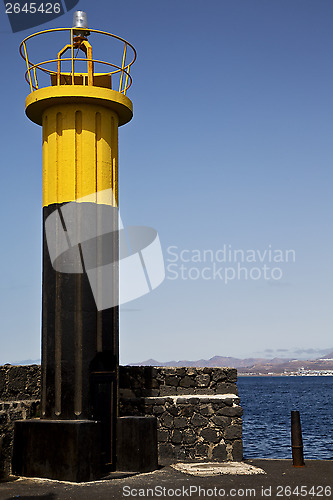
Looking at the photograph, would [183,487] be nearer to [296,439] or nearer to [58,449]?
[58,449]

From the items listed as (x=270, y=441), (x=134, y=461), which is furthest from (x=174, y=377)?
(x=270, y=441)

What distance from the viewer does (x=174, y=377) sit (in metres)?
13.9

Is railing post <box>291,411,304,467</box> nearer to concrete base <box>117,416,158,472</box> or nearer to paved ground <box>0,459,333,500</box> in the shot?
paved ground <box>0,459,333,500</box>

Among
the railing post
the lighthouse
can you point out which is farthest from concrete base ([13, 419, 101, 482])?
the railing post

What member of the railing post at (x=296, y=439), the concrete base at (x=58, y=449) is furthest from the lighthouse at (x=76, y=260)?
the railing post at (x=296, y=439)

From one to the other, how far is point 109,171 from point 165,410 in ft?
16.4

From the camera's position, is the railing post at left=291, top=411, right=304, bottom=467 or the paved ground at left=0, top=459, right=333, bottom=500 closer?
the paved ground at left=0, top=459, right=333, bottom=500

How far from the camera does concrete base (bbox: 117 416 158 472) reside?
38.4ft

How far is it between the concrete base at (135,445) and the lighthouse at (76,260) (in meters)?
0.17

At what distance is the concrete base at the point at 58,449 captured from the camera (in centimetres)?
1073

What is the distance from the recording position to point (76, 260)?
38.4 feet

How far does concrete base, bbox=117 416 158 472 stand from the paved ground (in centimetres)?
28

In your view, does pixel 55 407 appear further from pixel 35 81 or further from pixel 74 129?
pixel 35 81

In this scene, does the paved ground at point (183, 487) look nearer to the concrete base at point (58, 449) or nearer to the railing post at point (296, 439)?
the concrete base at point (58, 449)
